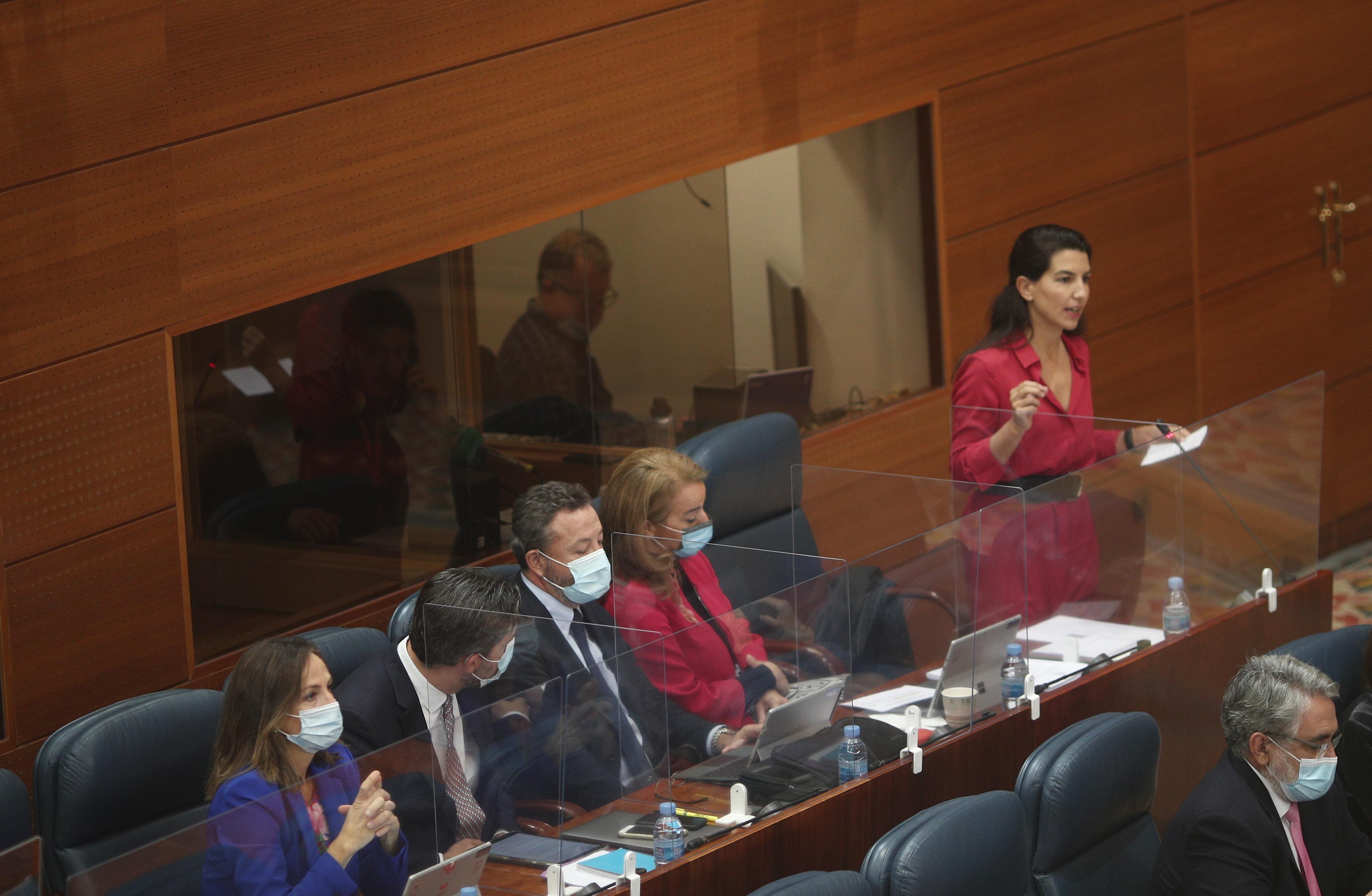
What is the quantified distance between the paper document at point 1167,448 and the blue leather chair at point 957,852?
1.47 metres

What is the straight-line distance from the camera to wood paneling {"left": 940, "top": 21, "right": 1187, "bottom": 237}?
622cm

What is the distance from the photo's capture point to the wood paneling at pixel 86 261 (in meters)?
3.83

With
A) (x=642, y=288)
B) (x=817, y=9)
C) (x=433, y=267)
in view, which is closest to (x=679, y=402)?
(x=642, y=288)

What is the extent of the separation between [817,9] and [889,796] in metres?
3.10

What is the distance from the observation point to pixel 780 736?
3566 mm

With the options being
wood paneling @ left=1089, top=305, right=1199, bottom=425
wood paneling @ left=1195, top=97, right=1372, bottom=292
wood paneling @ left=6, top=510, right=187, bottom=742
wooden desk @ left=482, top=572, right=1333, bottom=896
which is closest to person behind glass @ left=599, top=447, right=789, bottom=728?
wooden desk @ left=482, top=572, right=1333, bottom=896

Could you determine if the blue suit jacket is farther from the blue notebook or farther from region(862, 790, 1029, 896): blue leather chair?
region(862, 790, 1029, 896): blue leather chair

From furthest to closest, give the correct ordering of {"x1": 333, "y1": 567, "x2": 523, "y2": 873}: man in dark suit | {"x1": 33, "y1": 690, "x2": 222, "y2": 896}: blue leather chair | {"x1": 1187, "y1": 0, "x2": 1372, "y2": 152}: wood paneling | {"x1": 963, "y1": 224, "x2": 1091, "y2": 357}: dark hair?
1. {"x1": 1187, "y1": 0, "x2": 1372, "y2": 152}: wood paneling
2. {"x1": 963, "y1": 224, "x2": 1091, "y2": 357}: dark hair
3. {"x1": 33, "y1": 690, "x2": 222, "y2": 896}: blue leather chair
4. {"x1": 333, "y1": 567, "x2": 523, "y2": 873}: man in dark suit

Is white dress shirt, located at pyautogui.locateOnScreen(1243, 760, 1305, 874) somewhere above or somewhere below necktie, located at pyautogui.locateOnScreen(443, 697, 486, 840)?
below

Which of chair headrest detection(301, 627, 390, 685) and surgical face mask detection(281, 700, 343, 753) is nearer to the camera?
surgical face mask detection(281, 700, 343, 753)

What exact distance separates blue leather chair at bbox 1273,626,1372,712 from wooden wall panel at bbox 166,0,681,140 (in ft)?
9.10

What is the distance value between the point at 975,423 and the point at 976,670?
0.88 meters

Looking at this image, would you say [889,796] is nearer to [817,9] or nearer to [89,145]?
[89,145]

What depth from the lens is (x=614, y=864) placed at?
3.18m
